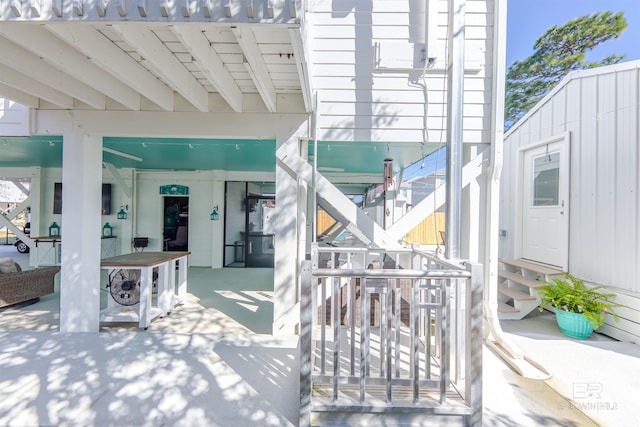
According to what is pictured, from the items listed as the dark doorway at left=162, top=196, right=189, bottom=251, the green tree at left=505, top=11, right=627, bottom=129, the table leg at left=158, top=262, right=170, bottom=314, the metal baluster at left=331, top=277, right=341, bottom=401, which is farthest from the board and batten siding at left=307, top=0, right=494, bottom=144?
the green tree at left=505, top=11, right=627, bottom=129

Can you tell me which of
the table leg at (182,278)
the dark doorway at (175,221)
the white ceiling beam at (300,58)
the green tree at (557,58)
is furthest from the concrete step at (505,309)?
the green tree at (557,58)

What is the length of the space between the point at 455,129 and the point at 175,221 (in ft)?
22.4

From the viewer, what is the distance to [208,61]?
2107 millimetres

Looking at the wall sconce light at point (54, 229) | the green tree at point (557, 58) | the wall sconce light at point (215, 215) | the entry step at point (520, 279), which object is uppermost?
the green tree at point (557, 58)

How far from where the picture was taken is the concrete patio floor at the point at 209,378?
1.89m

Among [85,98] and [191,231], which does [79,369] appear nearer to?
[85,98]

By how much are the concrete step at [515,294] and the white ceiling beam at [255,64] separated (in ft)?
12.3

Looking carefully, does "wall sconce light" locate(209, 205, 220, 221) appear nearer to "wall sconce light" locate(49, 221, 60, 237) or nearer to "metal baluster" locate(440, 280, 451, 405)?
"wall sconce light" locate(49, 221, 60, 237)

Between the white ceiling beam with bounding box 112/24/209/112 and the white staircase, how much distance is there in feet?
13.9

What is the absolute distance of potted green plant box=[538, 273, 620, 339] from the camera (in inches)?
121

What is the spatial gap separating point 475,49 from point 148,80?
10.7 ft

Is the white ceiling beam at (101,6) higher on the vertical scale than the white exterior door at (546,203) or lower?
higher

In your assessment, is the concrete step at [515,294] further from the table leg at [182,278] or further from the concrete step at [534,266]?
the table leg at [182,278]

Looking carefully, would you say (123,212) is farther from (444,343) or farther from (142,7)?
(444,343)
